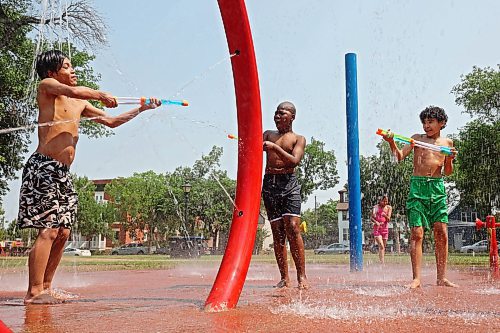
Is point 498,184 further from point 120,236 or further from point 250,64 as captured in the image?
point 120,236

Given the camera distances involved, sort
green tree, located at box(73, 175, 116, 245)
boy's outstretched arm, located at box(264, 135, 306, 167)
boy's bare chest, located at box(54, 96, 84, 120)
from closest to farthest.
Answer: boy's bare chest, located at box(54, 96, 84, 120), boy's outstretched arm, located at box(264, 135, 306, 167), green tree, located at box(73, 175, 116, 245)

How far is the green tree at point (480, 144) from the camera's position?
30.2 meters

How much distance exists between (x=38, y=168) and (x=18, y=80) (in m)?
14.8

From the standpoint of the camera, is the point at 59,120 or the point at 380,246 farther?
the point at 380,246

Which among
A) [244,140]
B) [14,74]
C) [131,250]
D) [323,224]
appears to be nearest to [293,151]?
[244,140]

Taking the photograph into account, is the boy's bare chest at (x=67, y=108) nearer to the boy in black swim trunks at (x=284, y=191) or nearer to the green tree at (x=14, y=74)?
the boy in black swim trunks at (x=284, y=191)

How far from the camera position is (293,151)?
480 cm

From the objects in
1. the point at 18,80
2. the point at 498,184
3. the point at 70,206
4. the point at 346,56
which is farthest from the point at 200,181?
the point at 70,206

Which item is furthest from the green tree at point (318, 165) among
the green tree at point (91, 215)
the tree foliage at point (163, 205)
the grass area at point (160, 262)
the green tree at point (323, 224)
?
the green tree at point (323, 224)

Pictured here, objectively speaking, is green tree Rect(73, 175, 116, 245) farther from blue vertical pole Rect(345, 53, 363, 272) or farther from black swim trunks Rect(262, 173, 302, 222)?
black swim trunks Rect(262, 173, 302, 222)

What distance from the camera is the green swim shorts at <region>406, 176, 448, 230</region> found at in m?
5.14

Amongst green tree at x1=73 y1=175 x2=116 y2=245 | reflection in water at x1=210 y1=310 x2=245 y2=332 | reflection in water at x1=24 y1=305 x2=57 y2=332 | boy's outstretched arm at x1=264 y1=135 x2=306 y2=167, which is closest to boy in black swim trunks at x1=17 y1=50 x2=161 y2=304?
reflection in water at x1=24 y1=305 x2=57 y2=332

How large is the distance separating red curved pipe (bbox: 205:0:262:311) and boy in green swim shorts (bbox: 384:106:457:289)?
192 centimetres

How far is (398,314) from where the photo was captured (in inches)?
117
